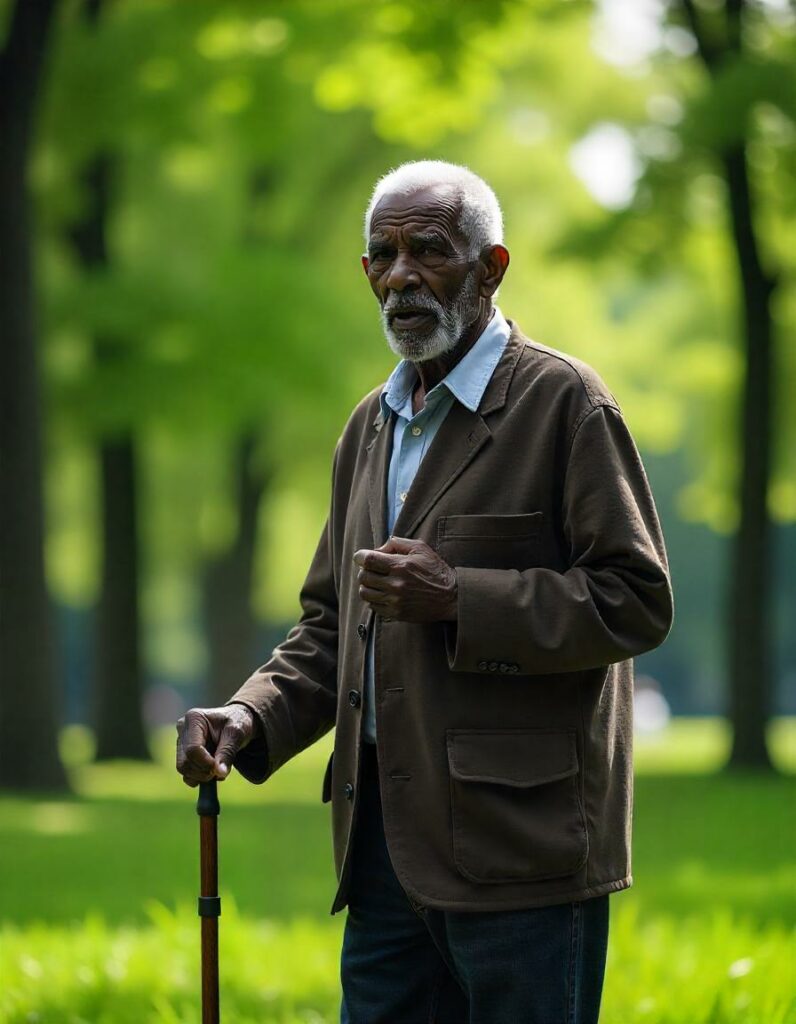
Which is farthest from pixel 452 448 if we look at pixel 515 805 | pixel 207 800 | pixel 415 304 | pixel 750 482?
pixel 750 482

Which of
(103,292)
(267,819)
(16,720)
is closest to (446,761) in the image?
(267,819)

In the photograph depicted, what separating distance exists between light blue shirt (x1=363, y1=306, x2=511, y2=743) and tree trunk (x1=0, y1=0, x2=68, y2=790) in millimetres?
9628

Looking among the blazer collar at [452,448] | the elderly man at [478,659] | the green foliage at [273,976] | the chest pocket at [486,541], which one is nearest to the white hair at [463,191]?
the elderly man at [478,659]

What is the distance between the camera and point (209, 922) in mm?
3402

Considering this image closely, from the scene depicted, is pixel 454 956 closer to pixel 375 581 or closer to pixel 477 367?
pixel 375 581

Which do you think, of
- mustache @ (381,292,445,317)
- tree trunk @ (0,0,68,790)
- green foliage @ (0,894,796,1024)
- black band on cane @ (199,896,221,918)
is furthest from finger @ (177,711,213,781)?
tree trunk @ (0,0,68,790)

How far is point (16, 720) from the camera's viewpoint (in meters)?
12.9

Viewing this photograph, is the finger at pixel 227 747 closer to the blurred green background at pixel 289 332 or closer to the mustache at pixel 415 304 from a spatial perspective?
the mustache at pixel 415 304

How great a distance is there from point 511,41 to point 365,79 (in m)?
1.26

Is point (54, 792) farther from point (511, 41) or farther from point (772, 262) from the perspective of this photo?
point (772, 262)

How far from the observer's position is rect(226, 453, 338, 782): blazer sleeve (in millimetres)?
3531

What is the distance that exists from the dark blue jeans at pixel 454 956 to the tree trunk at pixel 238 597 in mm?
17826

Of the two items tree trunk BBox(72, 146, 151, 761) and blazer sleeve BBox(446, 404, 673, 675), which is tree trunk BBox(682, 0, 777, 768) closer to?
tree trunk BBox(72, 146, 151, 761)

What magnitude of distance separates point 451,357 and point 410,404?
0.16 m
